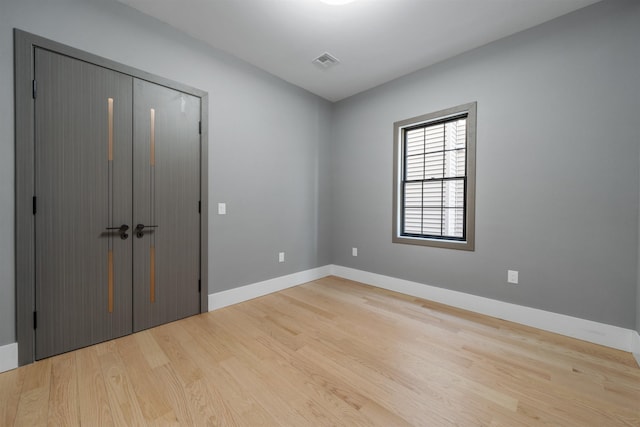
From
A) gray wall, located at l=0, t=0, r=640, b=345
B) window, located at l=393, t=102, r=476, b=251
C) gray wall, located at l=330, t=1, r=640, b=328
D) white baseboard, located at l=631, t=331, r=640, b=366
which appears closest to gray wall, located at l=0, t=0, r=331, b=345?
gray wall, located at l=0, t=0, r=640, b=345

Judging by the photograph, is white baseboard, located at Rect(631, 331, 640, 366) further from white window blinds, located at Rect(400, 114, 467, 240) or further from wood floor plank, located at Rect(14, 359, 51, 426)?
wood floor plank, located at Rect(14, 359, 51, 426)

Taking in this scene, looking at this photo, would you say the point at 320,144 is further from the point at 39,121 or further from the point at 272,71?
the point at 39,121

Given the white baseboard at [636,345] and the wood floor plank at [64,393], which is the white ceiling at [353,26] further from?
the wood floor plank at [64,393]

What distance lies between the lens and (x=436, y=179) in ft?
10.6

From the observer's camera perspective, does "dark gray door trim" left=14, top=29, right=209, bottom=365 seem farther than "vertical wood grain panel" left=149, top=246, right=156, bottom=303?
No

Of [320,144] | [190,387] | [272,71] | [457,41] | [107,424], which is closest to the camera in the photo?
[107,424]

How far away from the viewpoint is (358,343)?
217 centimetres

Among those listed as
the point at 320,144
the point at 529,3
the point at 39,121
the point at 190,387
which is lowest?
the point at 190,387

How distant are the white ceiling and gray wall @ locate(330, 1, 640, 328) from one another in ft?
0.82

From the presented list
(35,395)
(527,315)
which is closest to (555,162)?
(527,315)

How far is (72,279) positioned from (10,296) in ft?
1.05

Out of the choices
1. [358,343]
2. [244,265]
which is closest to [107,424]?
[358,343]

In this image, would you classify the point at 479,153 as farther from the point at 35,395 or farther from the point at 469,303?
the point at 35,395

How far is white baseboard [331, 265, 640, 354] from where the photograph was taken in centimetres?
210
